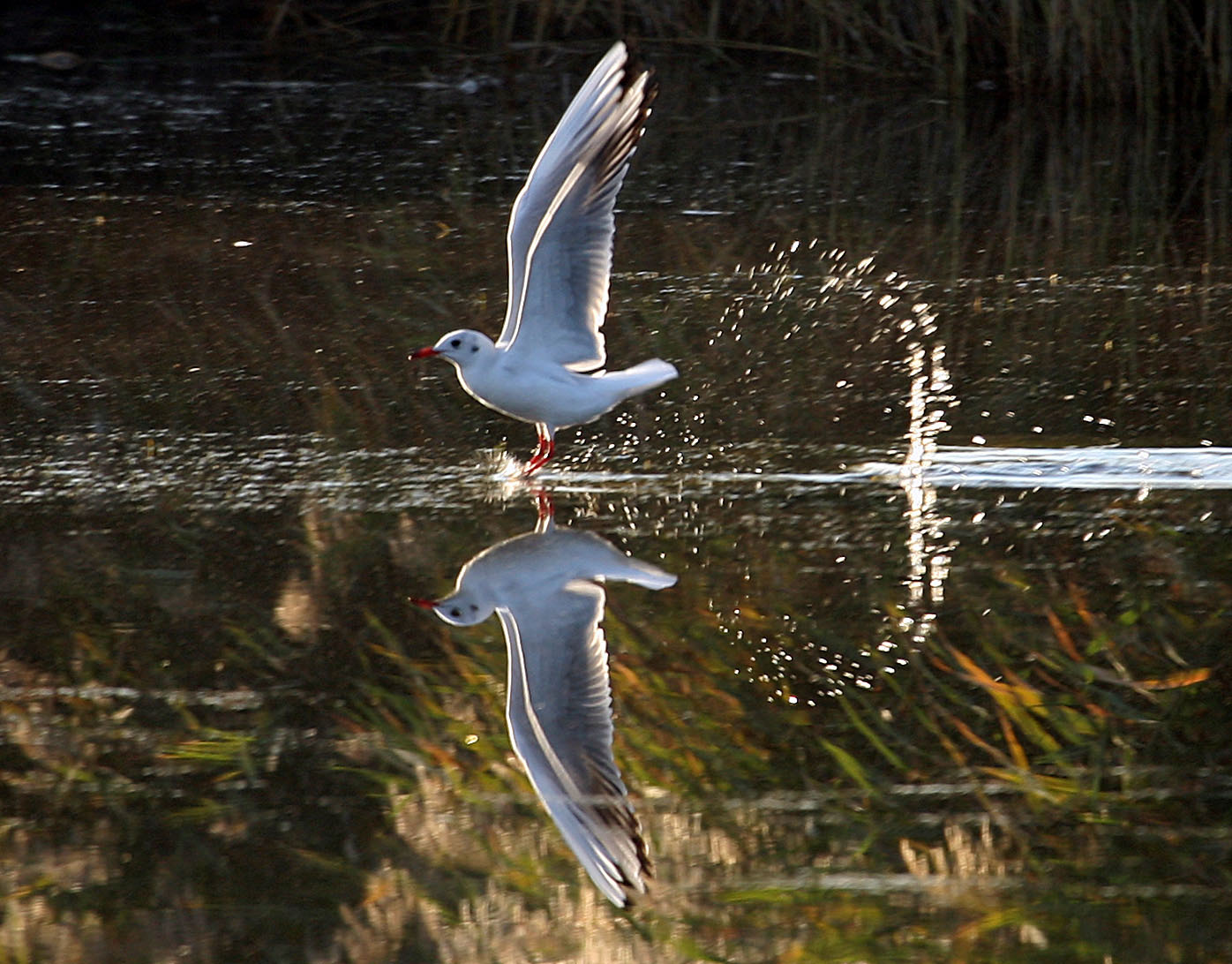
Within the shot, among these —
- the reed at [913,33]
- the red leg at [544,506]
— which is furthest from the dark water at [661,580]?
the reed at [913,33]

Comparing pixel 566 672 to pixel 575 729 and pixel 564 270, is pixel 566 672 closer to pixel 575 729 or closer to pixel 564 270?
pixel 575 729

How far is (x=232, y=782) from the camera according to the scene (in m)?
3.11

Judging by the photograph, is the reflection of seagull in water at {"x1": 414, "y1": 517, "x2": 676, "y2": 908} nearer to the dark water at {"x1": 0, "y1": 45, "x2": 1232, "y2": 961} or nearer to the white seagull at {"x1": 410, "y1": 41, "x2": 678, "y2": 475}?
the dark water at {"x1": 0, "y1": 45, "x2": 1232, "y2": 961}

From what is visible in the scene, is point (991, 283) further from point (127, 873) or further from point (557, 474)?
point (127, 873)

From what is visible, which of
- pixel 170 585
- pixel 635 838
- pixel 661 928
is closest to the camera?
pixel 661 928

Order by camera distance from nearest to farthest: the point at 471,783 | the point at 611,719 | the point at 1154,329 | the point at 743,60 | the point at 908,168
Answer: the point at 471,783 → the point at 611,719 → the point at 1154,329 → the point at 908,168 → the point at 743,60

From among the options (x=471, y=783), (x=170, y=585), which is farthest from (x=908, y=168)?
(x=471, y=783)

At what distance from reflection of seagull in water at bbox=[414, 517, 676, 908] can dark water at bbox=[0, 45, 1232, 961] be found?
36 millimetres

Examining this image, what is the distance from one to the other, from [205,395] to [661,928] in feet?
9.23

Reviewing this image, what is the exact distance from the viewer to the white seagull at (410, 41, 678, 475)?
178 inches

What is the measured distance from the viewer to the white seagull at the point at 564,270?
4520 millimetres

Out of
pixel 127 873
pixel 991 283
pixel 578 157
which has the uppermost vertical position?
pixel 578 157

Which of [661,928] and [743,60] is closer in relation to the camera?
[661,928]

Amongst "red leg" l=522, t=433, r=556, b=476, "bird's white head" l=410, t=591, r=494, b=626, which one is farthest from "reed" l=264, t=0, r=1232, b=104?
"bird's white head" l=410, t=591, r=494, b=626
